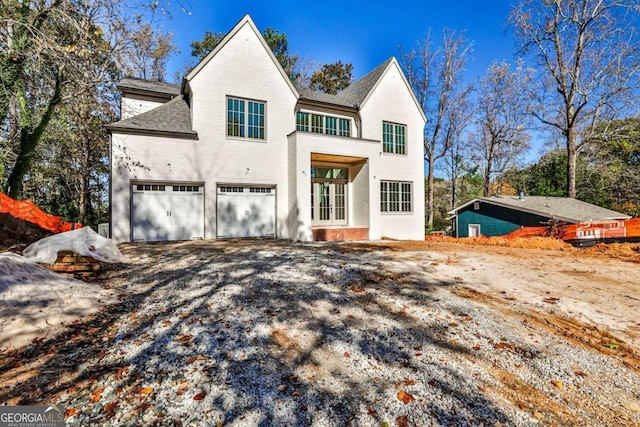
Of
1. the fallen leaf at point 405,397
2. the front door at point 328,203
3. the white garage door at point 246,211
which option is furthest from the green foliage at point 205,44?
the fallen leaf at point 405,397

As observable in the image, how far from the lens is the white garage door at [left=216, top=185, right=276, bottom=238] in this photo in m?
12.7

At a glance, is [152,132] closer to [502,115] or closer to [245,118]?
[245,118]

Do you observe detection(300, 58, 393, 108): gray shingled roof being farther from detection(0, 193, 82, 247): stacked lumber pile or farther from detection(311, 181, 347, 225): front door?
detection(0, 193, 82, 247): stacked lumber pile

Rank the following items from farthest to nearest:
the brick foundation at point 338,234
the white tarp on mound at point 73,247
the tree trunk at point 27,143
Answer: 1. the brick foundation at point 338,234
2. the tree trunk at point 27,143
3. the white tarp on mound at point 73,247

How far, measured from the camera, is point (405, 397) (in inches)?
115

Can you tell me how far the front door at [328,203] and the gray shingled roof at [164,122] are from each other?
615cm

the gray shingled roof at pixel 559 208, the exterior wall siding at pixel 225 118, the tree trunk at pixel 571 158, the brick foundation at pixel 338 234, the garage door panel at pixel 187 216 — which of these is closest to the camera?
the garage door panel at pixel 187 216

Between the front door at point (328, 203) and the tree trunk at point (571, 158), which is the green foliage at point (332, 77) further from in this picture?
the tree trunk at point (571, 158)

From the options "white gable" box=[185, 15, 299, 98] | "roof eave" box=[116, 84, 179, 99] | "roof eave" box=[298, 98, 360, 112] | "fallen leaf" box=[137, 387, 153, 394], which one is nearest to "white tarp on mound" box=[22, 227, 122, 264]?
"fallen leaf" box=[137, 387, 153, 394]

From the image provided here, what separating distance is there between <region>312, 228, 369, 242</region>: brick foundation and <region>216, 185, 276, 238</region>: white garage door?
6.43 feet

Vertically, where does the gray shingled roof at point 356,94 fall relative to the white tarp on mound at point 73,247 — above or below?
above

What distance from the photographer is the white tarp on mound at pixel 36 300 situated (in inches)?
151

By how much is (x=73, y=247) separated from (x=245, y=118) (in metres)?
8.69

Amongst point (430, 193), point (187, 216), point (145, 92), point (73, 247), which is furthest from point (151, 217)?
point (430, 193)
